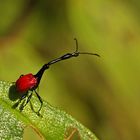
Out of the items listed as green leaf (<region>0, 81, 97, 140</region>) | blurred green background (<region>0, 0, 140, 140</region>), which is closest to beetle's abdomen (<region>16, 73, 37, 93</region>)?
green leaf (<region>0, 81, 97, 140</region>)

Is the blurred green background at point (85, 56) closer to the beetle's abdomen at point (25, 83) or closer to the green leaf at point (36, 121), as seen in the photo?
the beetle's abdomen at point (25, 83)

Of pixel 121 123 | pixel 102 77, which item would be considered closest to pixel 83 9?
pixel 102 77

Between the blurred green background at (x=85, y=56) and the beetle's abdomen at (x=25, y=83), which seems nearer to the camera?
the beetle's abdomen at (x=25, y=83)

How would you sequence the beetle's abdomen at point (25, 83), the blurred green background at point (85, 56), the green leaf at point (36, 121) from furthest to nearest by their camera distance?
the blurred green background at point (85, 56)
the beetle's abdomen at point (25, 83)
the green leaf at point (36, 121)

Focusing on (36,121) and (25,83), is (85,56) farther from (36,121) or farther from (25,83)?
(36,121)

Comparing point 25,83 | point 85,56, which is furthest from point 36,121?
point 85,56

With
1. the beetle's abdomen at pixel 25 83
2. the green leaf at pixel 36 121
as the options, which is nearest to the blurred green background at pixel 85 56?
the beetle's abdomen at pixel 25 83

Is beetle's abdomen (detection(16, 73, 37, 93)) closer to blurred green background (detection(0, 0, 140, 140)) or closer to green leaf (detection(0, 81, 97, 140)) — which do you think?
green leaf (detection(0, 81, 97, 140))

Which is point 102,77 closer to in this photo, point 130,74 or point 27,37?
point 130,74
